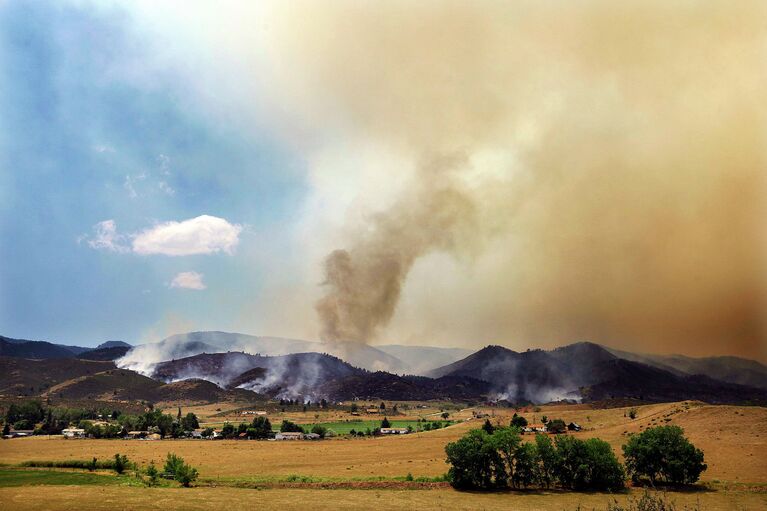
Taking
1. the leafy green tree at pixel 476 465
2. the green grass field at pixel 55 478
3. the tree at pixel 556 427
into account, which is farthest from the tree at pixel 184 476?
the tree at pixel 556 427

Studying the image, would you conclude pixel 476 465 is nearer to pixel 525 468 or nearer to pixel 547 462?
pixel 525 468

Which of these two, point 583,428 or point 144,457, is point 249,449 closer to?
point 144,457

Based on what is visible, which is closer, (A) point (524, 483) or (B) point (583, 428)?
(A) point (524, 483)

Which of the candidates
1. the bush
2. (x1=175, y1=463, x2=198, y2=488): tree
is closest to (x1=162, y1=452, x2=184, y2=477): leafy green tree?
the bush

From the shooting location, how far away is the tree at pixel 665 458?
91312mm

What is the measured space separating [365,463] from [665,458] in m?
69.2

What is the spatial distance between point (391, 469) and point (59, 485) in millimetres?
66702

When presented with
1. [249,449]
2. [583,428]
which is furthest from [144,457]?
[583,428]

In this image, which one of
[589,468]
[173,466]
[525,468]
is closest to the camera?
[589,468]

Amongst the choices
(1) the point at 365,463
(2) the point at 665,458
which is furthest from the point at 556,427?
(2) the point at 665,458

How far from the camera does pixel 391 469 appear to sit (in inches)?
4473

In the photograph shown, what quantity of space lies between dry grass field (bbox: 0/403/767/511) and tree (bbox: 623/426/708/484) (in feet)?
17.7

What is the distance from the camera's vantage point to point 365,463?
126562 mm

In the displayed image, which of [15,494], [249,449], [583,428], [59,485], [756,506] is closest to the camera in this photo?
[756,506]
